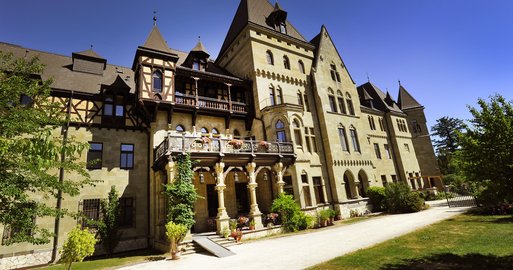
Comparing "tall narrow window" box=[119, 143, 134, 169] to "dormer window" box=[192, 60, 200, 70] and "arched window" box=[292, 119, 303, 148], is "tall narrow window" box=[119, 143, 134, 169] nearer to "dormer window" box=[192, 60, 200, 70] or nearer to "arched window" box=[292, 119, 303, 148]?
"dormer window" box=[192, 60, 200, 70]

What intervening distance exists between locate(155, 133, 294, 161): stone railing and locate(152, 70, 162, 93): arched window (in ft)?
12.2

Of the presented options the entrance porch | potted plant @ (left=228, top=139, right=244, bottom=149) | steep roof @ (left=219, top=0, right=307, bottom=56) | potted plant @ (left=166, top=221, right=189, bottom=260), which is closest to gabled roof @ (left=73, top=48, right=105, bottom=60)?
the entrance porch

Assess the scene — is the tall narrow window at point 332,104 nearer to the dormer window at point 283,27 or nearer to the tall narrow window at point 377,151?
the dormer window at point 283,27

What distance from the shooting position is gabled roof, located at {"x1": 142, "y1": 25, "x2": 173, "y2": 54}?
60.8 ft

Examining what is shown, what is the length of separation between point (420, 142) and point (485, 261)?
35331 mm

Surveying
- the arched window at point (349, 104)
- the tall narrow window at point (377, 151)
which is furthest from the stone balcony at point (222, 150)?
the tall narrow window at point (377, 151)

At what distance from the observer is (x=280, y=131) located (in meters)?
21.1

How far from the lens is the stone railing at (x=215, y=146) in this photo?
15186 millimetres

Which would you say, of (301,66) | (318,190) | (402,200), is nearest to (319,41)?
(301,66)

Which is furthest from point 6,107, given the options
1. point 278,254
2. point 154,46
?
point 278,254

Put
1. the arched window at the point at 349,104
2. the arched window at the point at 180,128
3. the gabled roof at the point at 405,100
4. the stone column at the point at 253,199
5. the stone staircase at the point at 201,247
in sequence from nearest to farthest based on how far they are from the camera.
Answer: the stone staircase at the point at 201,247 < the stone column at the point at 253,199 < the arched window at the point at 180,128 < the arched window at the point at 349,104 < the gabled roof at the point at 405,100

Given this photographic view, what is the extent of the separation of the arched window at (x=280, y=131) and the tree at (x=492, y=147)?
14.5m

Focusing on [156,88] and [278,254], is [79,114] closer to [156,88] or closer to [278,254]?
[156,88]

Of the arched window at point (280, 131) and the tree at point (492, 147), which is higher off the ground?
the arched window at point (280, 131)
